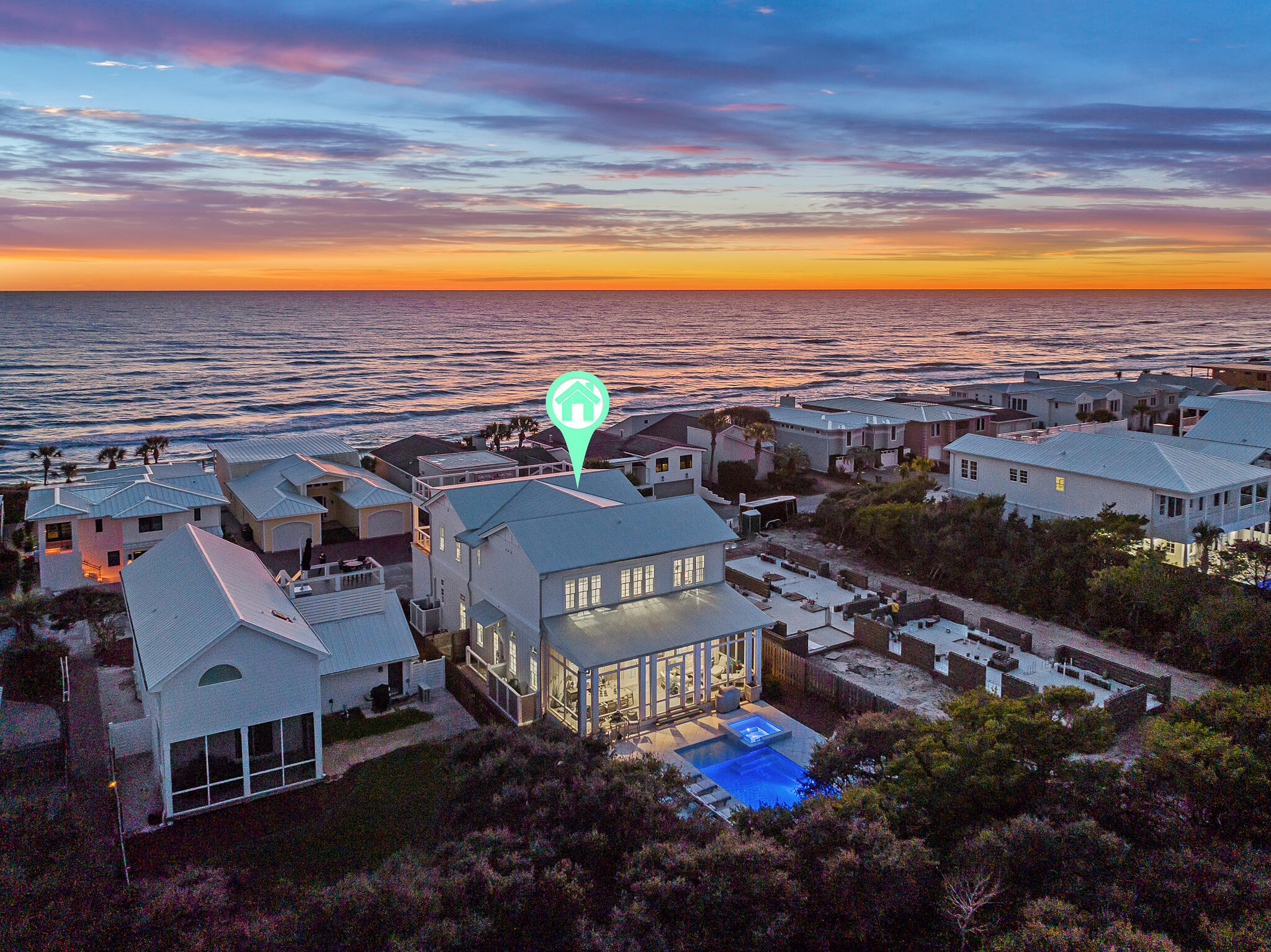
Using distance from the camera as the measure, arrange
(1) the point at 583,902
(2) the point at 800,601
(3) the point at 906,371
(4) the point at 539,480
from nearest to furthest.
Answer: (1) the point at 583,902 < (4) the point at 539,480 < (2) the point at 800,601 < (3) the point at 906,371

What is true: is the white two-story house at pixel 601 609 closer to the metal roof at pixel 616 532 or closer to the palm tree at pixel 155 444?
the metal roof at pixel 616 532

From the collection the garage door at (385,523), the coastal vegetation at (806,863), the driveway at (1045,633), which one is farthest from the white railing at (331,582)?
the driveway at (1045,633)

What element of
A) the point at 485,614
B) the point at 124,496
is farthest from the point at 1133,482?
the point at 124,496

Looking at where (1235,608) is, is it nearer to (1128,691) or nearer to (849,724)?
(1128,691)

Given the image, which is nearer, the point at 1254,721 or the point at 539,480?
the point at 1254,721

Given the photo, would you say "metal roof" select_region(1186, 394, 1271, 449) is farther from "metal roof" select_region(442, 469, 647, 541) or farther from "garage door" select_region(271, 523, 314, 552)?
"garage door" select_region(271, 523, 314, 552)

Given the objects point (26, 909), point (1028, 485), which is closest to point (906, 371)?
point (1028, 485)

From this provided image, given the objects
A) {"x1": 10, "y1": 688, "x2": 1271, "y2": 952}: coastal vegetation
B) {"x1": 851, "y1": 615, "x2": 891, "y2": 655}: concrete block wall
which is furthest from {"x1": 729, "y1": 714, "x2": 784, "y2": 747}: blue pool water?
{"x1": 851, "y1": 615, "x2": 891, "y2": 655}: concrete block wall
